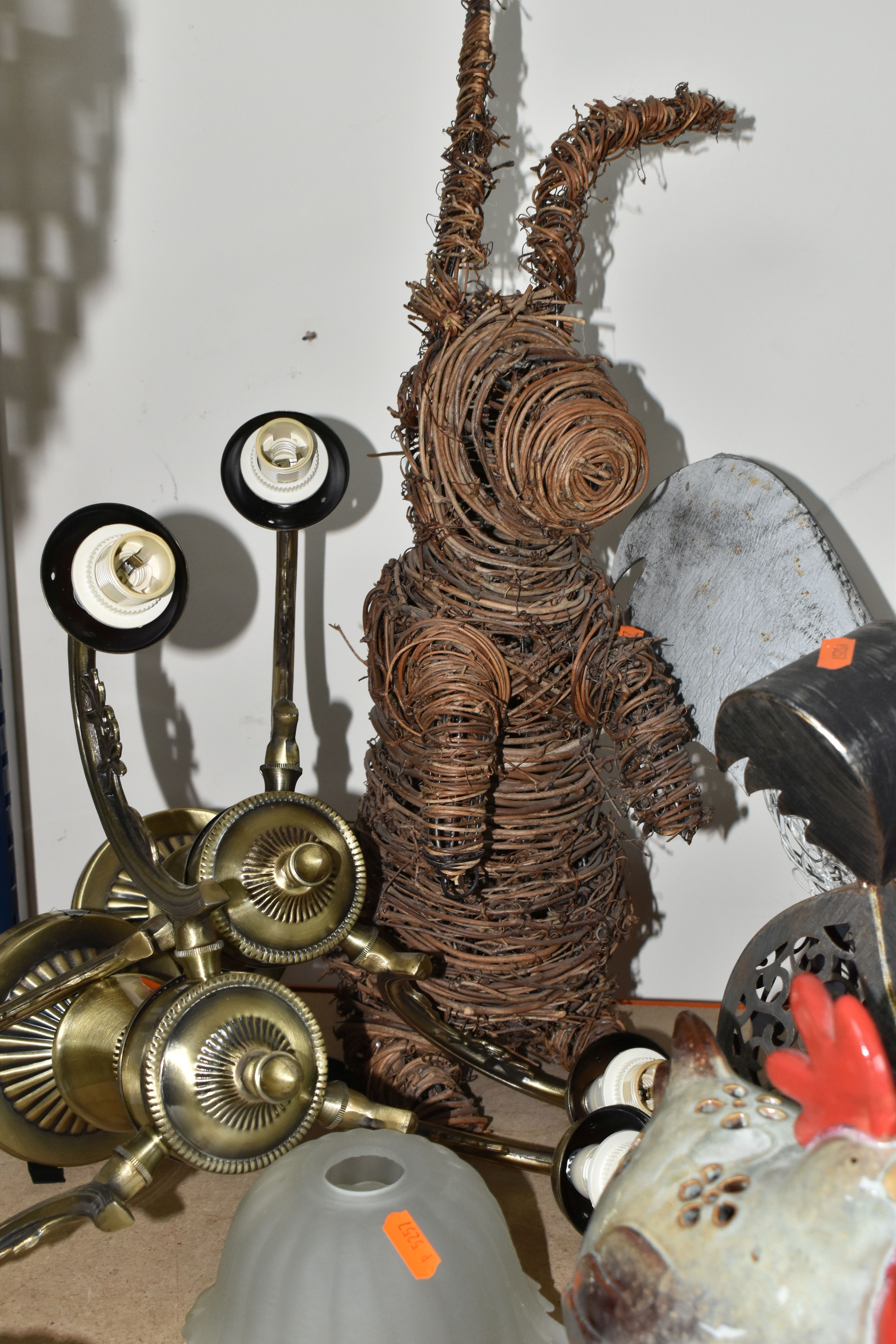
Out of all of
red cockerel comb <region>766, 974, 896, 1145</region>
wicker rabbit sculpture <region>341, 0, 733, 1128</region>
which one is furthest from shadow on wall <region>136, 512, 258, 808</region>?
red cockerel comb <region>766, 974, 896, 1145</region>

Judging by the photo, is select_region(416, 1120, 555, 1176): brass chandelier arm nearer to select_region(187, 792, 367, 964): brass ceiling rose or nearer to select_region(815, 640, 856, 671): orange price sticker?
select_region(187, 792, 367, 964): brass ceiling rose

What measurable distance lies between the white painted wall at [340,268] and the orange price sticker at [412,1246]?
1.99ft

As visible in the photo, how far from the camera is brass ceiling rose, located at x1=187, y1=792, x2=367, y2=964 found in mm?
899

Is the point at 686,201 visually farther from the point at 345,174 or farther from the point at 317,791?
the point at 317,791

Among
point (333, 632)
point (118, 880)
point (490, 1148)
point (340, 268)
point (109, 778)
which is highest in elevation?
point (340, 268)

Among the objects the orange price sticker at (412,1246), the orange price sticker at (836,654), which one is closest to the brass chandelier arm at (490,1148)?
the orange price sticker at (412,1246)

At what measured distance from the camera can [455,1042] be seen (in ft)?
3.05

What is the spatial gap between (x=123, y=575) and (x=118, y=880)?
486mm

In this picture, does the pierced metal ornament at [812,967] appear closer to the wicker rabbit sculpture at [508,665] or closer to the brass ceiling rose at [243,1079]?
the wicker rabbit sculpture at [508,665]

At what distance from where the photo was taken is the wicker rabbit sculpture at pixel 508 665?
0.82 m

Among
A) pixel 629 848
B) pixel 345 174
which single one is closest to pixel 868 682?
pixel 629 848

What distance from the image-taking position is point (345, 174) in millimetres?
1120

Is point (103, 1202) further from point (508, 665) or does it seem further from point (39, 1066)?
point (508, 665)

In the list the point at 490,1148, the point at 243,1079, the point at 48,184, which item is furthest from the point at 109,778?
the point at 48,184
